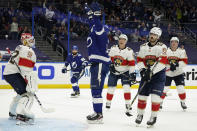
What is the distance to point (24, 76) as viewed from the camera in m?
4.57

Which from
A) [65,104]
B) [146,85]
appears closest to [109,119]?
[146,85]

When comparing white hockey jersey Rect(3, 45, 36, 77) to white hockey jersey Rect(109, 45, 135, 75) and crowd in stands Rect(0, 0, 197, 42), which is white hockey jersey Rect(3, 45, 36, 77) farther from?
crowd in stands Rect(0, 0, 197, 42)

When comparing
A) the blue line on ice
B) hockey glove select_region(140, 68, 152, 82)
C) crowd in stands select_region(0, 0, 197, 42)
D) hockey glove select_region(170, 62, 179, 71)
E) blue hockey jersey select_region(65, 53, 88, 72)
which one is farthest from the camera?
crowd in stands select_region(0, 0, 197, 42)

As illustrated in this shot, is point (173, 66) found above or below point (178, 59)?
below

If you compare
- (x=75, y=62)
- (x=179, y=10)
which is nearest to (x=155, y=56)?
(x=75, y=62)

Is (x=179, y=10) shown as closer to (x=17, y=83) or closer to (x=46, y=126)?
(x=17, y=83)

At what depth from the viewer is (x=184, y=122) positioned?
501cm

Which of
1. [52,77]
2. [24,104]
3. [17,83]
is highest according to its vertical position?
[17,83]

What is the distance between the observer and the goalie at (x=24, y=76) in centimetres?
449

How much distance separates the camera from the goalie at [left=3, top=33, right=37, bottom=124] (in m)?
4.49

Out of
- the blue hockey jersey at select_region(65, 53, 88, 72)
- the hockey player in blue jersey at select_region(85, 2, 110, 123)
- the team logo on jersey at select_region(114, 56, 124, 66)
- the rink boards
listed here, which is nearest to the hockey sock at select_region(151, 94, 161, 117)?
the hockey player in blue jersey at select_region(85, 2, 110, 123)

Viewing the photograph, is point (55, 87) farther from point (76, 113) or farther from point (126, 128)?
point (126, 128)

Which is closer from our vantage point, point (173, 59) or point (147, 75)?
point (147, 75)

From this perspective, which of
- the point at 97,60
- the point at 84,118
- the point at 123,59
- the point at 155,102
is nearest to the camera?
the point at 155,102
